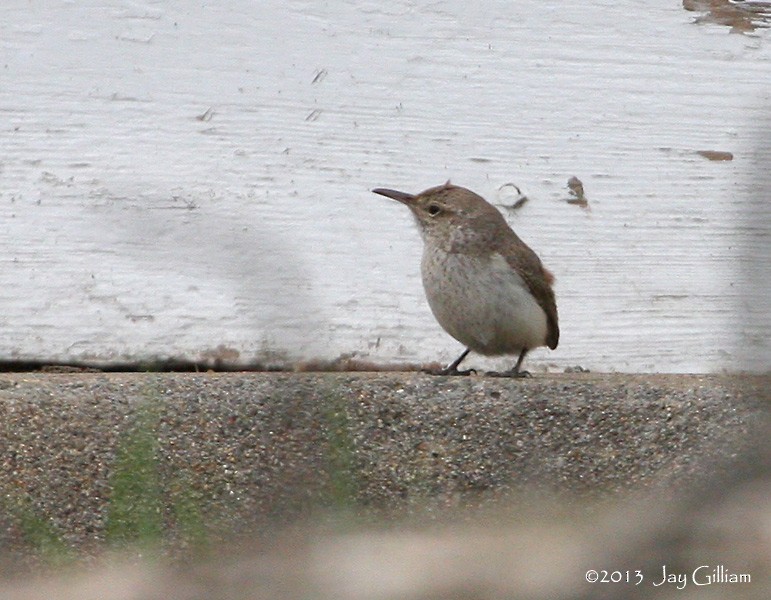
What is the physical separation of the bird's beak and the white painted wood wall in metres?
0.06

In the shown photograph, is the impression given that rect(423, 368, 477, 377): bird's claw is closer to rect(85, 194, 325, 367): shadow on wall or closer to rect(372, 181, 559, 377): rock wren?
rect(372, 181, 559, 377): rock wren

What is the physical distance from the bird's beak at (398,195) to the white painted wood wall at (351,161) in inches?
2.3

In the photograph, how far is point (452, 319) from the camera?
3.84 m

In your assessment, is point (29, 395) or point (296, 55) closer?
point (29, 395)

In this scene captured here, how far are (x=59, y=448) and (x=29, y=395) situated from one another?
0.20m

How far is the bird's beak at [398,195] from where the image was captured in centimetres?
385

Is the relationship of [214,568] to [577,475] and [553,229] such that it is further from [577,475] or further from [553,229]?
[553,229]

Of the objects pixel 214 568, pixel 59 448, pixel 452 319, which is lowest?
pixel 452 319

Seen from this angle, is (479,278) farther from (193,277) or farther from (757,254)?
(757,254)

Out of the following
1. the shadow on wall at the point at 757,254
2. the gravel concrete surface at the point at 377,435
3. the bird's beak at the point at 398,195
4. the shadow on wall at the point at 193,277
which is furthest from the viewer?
the bird's beak at the point at 398,195

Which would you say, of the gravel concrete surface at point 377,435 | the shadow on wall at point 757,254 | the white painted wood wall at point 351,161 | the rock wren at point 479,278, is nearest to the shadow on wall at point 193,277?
the white painted wood wall at point 351,161

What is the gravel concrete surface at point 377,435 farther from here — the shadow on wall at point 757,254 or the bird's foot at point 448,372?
the shadow on wall at point 757,254

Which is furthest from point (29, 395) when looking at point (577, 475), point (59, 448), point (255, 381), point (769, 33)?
point (769, 33)

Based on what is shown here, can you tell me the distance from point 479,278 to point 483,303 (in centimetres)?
11
